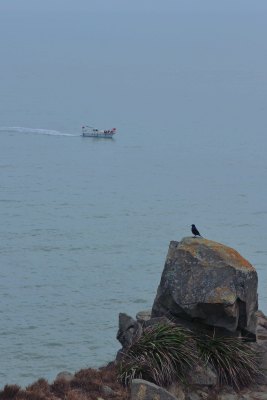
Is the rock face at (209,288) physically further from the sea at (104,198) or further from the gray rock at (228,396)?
the sea at (104,198)

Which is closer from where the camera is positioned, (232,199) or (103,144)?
(232,199)

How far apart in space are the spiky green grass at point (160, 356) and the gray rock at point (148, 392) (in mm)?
764

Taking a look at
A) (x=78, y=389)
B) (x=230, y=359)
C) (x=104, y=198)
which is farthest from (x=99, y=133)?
(x=78, y=389)

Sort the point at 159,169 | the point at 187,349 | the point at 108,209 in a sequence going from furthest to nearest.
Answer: the point at 159,169 → the point at 108,209 → the point at 187,349

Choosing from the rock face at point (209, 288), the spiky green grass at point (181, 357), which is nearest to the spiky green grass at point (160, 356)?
the spiky green grass at point (181, 357)

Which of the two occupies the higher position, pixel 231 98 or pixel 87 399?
pixel 231 98

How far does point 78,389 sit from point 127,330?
8.42 ft

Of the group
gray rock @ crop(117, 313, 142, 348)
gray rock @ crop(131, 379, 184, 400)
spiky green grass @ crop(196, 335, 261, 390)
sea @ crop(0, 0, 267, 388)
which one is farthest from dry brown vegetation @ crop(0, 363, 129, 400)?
sea @ crop(0, 0, 267, 388)

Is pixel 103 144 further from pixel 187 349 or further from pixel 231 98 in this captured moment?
pixel 187 349

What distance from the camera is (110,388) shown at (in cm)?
2186

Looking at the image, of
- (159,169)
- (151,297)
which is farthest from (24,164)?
(151,297)

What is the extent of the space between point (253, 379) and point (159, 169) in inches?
2740

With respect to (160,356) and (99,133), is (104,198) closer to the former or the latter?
(99,133)

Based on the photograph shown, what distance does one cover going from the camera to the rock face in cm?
2356
